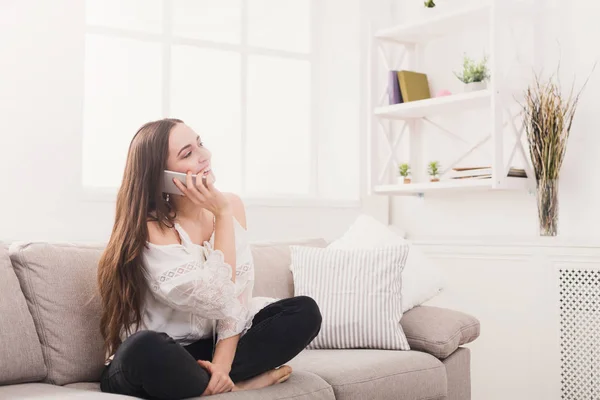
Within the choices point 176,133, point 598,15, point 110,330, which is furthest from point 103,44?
point 598,15

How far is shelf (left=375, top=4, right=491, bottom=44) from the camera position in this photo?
11.4 feet

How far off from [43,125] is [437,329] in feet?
5.57

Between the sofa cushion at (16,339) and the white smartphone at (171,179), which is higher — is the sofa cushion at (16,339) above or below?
below

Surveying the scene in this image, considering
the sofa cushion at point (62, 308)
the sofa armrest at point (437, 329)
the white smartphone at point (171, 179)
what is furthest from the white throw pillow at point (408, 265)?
the sofa cushion at point (62, 308)

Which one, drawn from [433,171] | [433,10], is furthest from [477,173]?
[433,10]

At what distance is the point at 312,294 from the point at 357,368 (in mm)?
428

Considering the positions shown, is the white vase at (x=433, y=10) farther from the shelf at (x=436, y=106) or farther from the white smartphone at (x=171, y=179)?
the white smartphone at (x=171, y=179)

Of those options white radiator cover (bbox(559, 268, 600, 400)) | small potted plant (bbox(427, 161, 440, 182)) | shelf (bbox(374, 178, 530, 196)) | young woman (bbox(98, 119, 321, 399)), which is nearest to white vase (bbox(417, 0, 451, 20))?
small potted plant (bbox(427, 161, 440, 182))

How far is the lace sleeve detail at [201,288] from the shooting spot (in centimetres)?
195

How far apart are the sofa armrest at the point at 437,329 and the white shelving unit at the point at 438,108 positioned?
0.75m

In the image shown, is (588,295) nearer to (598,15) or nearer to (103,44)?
(598,15)

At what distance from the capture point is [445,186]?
139 inches

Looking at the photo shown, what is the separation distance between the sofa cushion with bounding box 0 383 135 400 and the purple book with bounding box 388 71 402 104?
2.29m

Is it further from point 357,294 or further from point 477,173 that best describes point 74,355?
point 477,173
